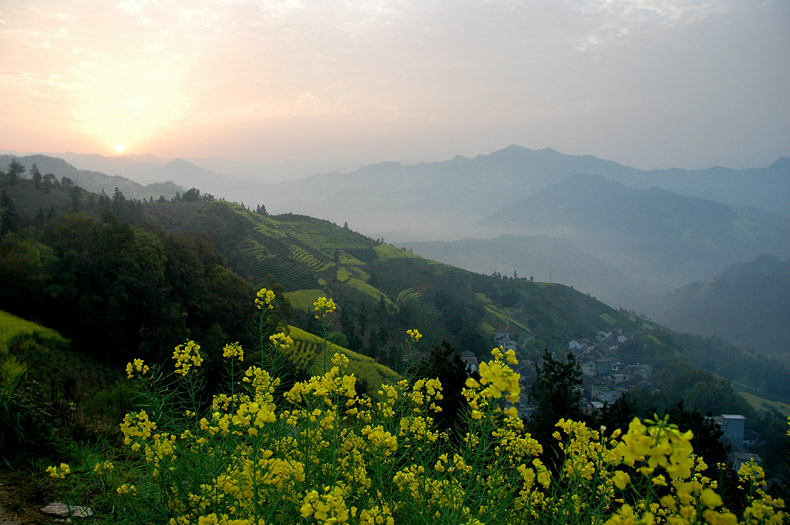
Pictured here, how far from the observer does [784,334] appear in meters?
111

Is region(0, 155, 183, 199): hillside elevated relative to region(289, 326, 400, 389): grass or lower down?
elevated

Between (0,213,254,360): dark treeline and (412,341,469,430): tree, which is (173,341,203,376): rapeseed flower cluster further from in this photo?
(0,213,254,360): dark treeline

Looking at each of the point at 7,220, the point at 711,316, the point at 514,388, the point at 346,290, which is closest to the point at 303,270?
the point at 346,290

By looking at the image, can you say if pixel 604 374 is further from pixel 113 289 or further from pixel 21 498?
pixel 21 498

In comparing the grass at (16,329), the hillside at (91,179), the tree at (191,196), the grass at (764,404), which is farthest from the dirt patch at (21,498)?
the hillside at (91,179)

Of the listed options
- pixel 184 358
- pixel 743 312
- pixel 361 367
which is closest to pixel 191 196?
pixel 361 367

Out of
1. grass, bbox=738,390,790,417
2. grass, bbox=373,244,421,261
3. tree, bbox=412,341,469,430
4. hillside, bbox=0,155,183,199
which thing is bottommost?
grass, bbox=738,390,790,417

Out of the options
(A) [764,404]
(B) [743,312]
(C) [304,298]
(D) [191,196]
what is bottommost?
(A) [764,404]

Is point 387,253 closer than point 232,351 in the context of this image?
No

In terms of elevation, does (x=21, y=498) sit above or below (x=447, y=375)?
above

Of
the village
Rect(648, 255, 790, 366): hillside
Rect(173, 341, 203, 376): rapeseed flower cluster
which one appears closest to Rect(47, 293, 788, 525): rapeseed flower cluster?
Rect(173, 341, 203, 376): rapeseed flower cluster

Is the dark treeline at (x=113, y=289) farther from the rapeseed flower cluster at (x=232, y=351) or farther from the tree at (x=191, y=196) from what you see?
the tree at (x=191, y=196)

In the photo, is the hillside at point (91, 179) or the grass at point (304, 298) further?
the hillside at point (91, 179)

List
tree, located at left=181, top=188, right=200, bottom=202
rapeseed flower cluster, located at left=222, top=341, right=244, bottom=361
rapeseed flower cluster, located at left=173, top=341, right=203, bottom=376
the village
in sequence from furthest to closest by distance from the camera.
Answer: tree, located at left=181, top=188, right=200, bottom=202
the village
rapeseed flower cluster, located at left=222, top=341, right=244, bottom=361
rapeseed flower cluster, located at left=173, top=341, right=203, bottom=376
